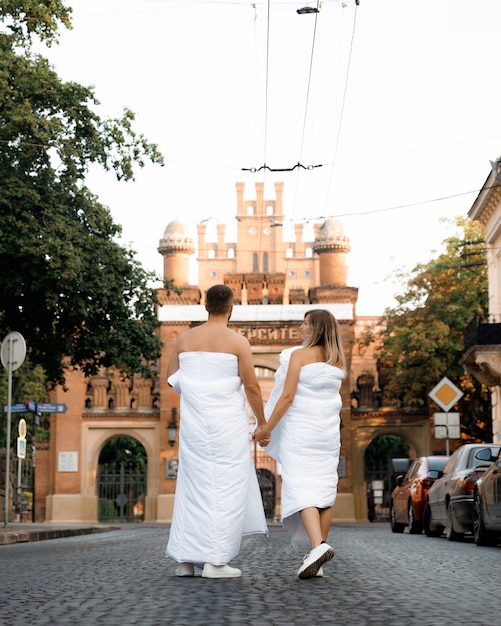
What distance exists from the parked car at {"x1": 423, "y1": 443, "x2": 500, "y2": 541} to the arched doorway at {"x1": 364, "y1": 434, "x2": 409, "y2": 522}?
22.5 meters

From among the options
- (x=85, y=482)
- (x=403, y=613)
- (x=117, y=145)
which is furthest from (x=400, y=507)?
(x=85, y=482)

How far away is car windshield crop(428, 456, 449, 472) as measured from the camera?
2180 centimetres

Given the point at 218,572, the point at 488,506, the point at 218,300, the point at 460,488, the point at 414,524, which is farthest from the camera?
the point at 414,524

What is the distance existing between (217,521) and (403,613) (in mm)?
2394

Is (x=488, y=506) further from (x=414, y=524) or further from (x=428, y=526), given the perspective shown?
(x=414, y=524)

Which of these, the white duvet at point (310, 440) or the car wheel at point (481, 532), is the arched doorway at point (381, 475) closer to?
the car wheel at point (481, 532)

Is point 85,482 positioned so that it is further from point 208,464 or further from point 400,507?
point 208,464

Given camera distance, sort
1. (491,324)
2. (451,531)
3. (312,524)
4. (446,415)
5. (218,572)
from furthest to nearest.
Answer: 1. (491,324)
2. (446,415)
3. (451,531)
4. (312,524)
5. (218,572)

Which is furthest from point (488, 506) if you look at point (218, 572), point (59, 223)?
point (59, 223)

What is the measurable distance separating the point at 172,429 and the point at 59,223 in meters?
26.9

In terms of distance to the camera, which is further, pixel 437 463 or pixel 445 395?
pixel 445 395

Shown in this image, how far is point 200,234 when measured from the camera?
380ft

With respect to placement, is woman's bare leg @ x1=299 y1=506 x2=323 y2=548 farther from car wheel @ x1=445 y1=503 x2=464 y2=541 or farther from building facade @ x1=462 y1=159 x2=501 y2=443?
building facade @ x1=462 y1=159 x2=501 y2=443

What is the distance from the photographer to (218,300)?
8633mm
